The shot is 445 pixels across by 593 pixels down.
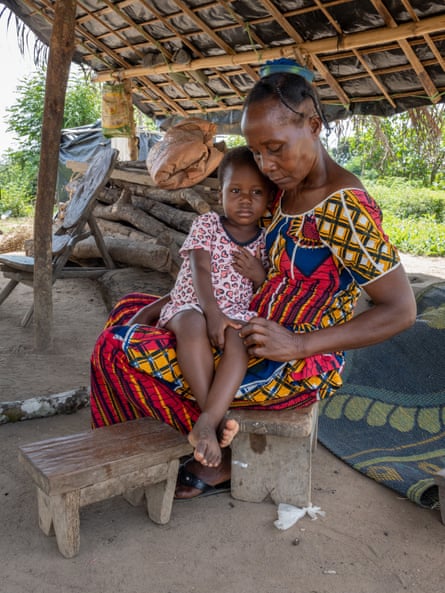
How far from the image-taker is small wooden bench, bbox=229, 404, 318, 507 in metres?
2.20

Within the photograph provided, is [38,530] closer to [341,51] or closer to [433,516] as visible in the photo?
[433,516]

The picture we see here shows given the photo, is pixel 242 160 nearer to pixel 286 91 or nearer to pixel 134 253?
pixel 286 91

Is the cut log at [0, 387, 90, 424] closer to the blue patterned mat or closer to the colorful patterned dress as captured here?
the colorful patterned dress

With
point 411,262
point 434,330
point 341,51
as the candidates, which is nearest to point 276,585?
point 434,330

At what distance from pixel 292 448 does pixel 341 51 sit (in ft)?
13.8

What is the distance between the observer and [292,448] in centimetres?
221

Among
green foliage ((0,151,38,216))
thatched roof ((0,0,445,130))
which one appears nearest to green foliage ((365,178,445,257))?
thatched roof ((0,0,445,130))

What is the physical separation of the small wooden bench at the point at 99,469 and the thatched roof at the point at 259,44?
3830mm

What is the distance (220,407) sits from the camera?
1.92 meters

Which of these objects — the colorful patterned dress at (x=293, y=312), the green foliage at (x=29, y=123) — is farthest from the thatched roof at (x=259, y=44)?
the green foliage at (x=29, y=123)

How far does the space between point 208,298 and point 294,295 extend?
0.33 meters

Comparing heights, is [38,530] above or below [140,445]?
below


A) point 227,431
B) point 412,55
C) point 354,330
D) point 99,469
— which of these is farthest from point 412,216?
point 99,469

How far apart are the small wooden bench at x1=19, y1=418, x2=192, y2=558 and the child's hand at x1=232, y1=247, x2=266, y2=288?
26.7 inches
